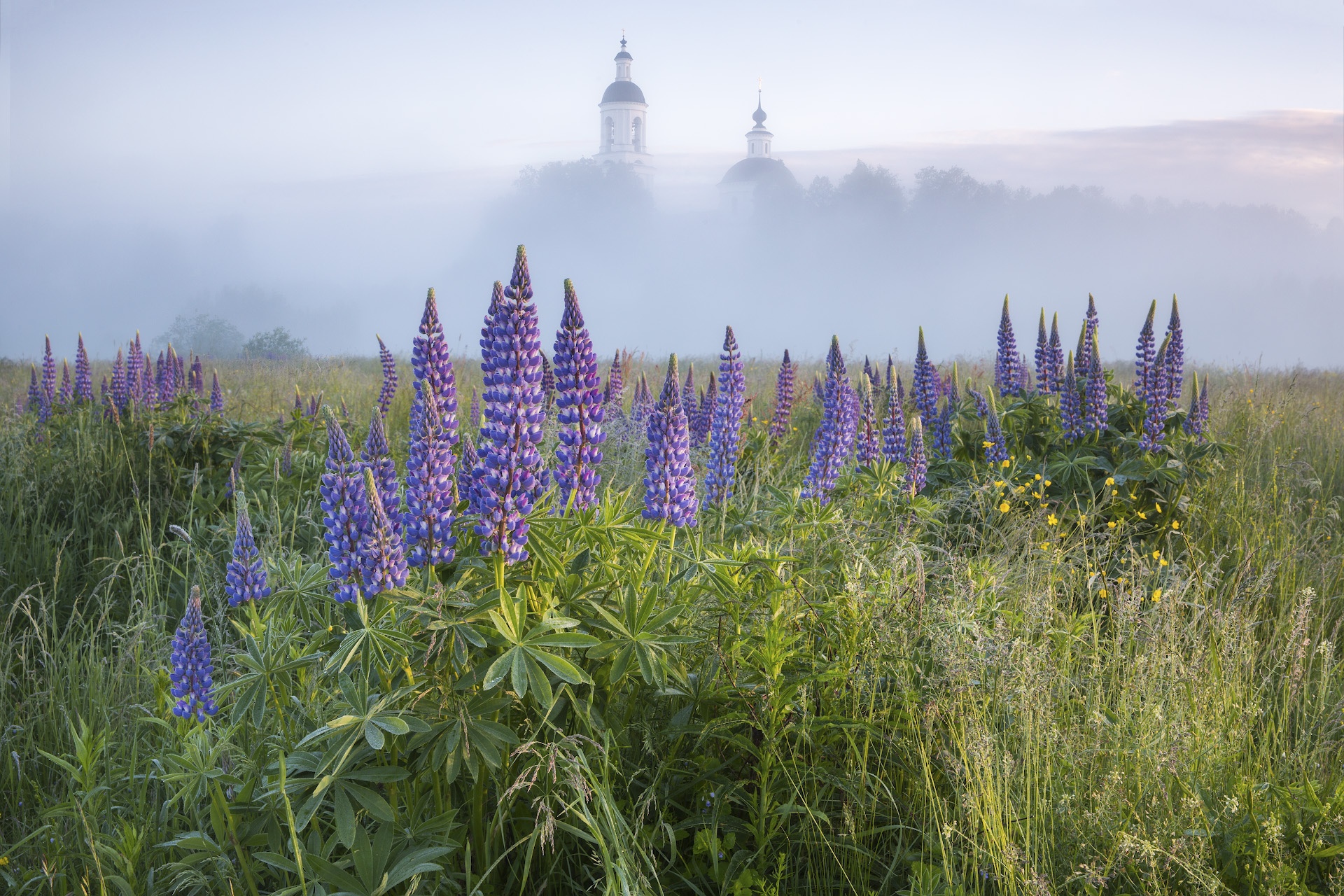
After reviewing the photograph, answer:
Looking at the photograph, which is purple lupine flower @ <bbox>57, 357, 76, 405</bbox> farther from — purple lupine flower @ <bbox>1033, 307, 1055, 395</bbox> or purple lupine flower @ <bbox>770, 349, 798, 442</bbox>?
purple lupine flower @ <bbox>1033, 307, 1055, 395</bbox>

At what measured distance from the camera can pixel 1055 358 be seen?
6.68 m

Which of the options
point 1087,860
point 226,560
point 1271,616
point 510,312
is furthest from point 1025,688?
point 226,560

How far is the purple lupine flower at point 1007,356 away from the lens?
6.95m

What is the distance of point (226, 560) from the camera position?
16.5 feet

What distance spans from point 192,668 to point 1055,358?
20.3 ft

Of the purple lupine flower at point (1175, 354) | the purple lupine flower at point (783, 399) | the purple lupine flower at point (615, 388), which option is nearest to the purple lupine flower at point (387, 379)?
the purple lupine flower at point (615, 388)

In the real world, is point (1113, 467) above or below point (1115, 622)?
above

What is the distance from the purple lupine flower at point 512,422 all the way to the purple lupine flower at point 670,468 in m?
0.59

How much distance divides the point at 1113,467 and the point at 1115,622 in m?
2.20

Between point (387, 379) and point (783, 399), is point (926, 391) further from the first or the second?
point (387, 379)

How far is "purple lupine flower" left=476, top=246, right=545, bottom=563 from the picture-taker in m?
2.09

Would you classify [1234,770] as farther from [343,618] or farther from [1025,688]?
[343,618]

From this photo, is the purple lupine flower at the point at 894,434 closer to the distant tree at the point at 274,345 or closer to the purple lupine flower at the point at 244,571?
the purple lupine flower at the point at 244,571

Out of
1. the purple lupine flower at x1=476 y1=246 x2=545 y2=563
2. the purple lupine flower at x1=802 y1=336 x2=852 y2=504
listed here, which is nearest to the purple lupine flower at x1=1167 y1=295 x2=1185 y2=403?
the purple lupine flower at x1=802 y1=336 x2=852 y2=504
